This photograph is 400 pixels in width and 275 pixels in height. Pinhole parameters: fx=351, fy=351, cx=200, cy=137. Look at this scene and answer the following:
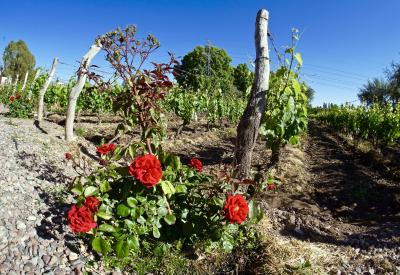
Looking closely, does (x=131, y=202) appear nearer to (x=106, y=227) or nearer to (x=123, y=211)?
(x=123, y=211)

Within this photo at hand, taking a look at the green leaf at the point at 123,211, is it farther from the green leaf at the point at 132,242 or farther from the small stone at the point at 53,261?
the small stone at the point at 53,261

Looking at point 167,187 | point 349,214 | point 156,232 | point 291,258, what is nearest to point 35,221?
point 156,232

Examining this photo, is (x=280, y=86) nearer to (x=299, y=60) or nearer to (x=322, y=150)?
(x=299, y=60)

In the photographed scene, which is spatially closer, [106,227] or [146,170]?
[146,170]

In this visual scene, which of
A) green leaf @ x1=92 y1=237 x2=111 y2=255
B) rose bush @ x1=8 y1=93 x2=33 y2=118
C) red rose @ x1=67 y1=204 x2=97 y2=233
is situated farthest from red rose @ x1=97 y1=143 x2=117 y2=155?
rose bush @ x1=8 y1=93 x2=33 y2=118

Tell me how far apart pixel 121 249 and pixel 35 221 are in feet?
3.21

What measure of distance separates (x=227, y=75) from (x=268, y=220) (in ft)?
149

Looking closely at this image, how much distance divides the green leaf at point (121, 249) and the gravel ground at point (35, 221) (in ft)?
1.17

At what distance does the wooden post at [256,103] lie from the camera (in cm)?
404

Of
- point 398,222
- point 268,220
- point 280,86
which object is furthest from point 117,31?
point 398,222

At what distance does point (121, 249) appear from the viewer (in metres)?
2.61

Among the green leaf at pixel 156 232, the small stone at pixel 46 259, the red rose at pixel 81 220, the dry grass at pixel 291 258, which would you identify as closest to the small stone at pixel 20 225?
→ the small stone at pixel 46 259

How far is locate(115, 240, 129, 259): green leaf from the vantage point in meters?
2.61

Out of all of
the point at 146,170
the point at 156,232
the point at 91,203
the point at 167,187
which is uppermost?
the point at 146,170
